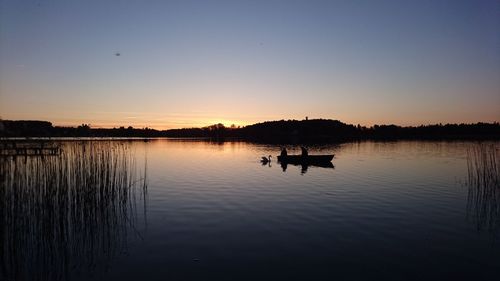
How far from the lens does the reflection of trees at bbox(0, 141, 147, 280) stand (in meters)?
9.66

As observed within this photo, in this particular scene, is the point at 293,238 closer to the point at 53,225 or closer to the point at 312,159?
the point at 53,225

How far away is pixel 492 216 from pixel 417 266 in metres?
8.69

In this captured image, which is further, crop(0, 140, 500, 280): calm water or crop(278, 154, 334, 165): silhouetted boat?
crop(278, 154, 334, 165): silhouetted boat

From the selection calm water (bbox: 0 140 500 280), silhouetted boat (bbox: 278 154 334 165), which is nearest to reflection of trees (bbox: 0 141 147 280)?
calm water (bbox: 0 140 500 280)

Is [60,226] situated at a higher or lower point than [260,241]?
higher

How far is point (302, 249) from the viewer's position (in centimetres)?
1212

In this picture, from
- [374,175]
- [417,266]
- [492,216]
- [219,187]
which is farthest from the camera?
[374,175]

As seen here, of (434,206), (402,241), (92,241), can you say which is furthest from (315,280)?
(434,206)

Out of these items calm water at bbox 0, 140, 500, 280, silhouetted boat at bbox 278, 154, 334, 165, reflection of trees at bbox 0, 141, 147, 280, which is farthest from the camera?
silhouetted boat at bbox 278, 154, 334, 165

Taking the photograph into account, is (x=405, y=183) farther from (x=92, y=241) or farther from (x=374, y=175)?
(x=92, y=241)

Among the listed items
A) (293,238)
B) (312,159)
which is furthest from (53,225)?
(312,159)

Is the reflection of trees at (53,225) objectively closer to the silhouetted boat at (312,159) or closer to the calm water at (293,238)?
the calm water at (293,238)

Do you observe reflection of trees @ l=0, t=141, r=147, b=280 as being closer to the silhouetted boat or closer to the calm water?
the calm water

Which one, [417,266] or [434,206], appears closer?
[417,266]
